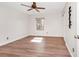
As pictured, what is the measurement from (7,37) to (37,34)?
14.3 feet

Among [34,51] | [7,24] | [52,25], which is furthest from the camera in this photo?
[52,25]

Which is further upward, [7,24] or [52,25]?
[7,24]

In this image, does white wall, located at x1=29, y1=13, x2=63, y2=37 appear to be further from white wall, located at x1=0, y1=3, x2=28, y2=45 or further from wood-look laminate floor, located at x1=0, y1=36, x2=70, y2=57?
wood-look laminate floor, located at x1=0, y1=36, x2=70, y2=57

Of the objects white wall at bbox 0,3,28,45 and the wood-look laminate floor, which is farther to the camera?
white wall at bbox 0,3,28,45

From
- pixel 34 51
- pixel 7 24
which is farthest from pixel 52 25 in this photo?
pixel 34 51

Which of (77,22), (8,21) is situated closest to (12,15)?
(8,21)

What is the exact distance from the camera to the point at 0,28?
5574 mm

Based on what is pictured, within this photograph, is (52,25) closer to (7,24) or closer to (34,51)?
(7,24)

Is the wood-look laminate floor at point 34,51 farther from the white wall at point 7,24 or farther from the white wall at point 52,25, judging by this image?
the white wall at point 52,25

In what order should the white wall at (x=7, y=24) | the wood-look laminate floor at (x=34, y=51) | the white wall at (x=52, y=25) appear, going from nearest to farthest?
the wood-look laminate floor at (x=34, y=51) → the white wall at (x=7, y=24) → the white wall at (x=52, y=25)

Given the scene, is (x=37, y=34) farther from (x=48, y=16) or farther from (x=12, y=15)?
(x=12, y=15)

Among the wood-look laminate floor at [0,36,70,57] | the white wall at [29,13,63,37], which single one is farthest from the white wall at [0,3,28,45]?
the white wall at [29,13,63,37]

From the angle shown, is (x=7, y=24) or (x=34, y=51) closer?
(x=34, y=51)

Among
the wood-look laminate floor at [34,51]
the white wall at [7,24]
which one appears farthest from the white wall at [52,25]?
the wood-look laminate floor at [34,51]
